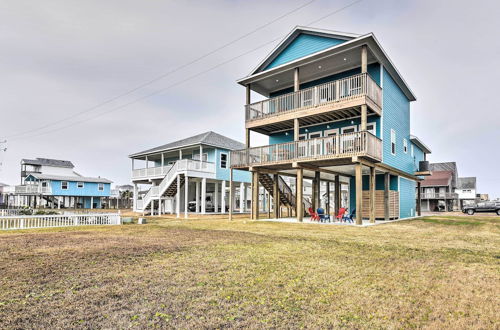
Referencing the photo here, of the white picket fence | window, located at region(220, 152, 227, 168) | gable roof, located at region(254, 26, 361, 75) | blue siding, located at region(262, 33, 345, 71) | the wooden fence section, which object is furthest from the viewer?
window, located at region(220, 152, 227, 168)

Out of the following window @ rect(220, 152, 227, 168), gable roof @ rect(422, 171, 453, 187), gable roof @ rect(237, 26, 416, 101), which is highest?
gable roof @ rect(237, 26, 416, 101)

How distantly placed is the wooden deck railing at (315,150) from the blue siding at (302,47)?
5891 millimetres

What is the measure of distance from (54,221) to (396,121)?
21.3m

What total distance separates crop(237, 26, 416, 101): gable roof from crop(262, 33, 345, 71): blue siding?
0.26m

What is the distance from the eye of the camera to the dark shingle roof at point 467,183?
60.7 m

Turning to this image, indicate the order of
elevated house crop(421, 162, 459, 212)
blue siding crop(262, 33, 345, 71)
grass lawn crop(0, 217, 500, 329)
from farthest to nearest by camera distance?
elevated house crop(421, 162, 459, 212) → blue siding crop(262, 33, 345, 71) → grass lawn crop(0, 217, 500, 329)

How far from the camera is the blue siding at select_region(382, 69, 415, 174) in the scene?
60.7ft

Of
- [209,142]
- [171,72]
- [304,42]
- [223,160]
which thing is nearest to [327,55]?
[304,42]

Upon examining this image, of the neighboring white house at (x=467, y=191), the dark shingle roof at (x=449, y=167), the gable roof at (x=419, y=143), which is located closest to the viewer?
the gable roof at (x=419, y=143)

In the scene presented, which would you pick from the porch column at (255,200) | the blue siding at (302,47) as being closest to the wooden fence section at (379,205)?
the porch column at (255,200)

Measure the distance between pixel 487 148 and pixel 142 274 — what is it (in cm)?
5162

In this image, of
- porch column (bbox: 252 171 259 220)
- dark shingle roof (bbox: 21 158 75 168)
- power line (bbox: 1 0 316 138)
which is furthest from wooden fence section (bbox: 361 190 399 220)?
dark shingle roof (bbox: 21 158 75 168)

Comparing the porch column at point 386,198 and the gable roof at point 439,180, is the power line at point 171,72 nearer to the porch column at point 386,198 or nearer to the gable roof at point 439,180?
the porch column at point 386,198

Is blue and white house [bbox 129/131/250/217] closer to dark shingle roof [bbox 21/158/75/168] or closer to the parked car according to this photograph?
the parked car
